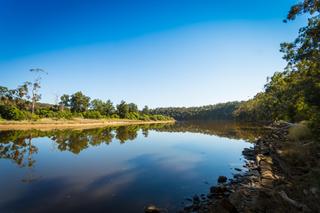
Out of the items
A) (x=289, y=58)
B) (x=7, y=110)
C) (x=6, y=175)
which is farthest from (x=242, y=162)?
(x=7, y=110)

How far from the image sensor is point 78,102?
8762cm

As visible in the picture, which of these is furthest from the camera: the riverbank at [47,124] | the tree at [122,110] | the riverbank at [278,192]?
the tree at [122,110]

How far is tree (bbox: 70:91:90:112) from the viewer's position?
286 ft

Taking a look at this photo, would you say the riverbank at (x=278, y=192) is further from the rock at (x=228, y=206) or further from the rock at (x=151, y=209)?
the rock at (x=151, y=209)

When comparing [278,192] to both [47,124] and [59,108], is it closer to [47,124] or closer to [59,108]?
[47,124]

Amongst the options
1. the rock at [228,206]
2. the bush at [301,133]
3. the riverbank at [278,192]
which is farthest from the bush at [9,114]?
the bush at [301,133]

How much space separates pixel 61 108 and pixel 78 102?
727 cm

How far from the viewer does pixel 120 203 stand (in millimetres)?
10148

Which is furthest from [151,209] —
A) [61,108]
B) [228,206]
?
[61,108]

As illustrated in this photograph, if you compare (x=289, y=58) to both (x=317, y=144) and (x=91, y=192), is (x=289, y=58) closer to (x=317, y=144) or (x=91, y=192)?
(x=317, y=144)

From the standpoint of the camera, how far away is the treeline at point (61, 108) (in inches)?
2016

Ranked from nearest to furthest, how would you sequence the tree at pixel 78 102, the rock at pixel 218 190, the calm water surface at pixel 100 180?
1. the calm water surface at pixel 100 180
2. the rock at pixel 218 190
3. the tree at pixel 78 102

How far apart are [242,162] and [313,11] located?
13.4m

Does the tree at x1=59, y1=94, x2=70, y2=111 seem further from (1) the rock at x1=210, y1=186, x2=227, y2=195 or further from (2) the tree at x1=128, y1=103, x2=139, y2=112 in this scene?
(1) the rock at x1=210, y1=186, x2=227, y2=195
